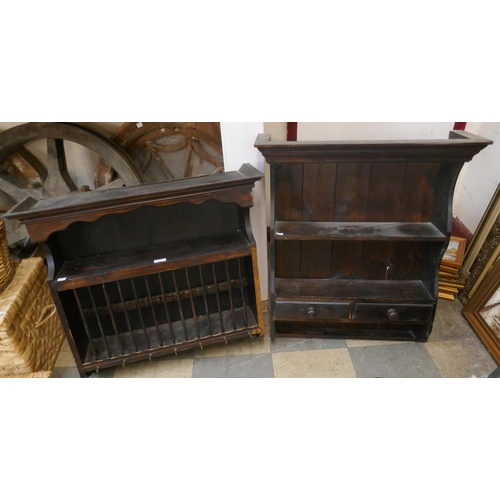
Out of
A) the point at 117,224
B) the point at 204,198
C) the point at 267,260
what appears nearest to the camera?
the point at 204,198

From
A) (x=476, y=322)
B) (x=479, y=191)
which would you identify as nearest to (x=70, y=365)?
(x=476, y=322)

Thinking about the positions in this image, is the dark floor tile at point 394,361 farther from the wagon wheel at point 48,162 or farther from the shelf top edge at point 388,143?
the wagon wheel at point 48,162

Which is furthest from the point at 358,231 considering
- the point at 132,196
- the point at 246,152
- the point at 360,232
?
the point at 132,196

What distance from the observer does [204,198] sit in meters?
1.63

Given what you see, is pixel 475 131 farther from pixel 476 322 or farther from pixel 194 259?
pixel 194 259

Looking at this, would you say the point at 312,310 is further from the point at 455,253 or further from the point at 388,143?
the point at 455,253

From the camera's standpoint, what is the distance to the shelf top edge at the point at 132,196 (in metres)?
1.49

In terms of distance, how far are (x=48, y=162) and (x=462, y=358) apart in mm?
2908

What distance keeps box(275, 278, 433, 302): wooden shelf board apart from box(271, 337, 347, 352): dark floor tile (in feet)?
1.15

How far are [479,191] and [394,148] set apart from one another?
1.26 metres

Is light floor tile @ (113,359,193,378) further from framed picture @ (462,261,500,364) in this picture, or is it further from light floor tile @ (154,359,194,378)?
framed picture @ (462,261,500,364)

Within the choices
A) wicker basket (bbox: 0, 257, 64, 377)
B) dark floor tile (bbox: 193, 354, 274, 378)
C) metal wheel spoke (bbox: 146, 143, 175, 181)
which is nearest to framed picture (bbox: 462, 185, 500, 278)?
dark floor tile (bbox: 193, 354, 274, 378)

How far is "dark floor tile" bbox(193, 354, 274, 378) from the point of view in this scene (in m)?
1.93

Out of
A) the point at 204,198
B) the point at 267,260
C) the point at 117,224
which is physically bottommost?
the point at 267,260
